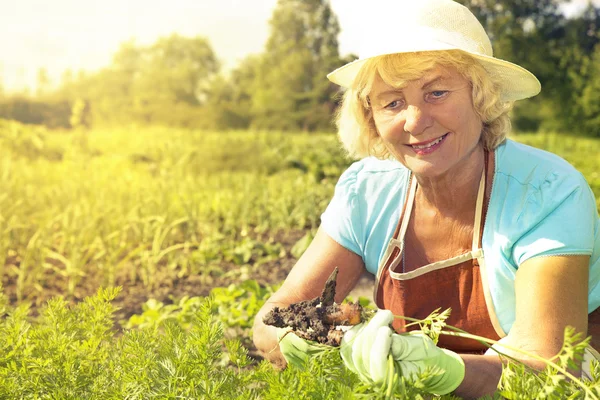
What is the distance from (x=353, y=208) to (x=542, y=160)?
2.05 ft

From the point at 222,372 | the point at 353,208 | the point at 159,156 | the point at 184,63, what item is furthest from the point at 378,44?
the point at 184,63

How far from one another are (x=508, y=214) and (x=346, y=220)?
536mm

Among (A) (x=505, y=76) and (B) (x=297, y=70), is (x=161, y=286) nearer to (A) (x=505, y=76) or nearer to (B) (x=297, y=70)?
(A) (x=505, y=76)

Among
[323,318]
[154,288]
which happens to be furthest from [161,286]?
[323,318]

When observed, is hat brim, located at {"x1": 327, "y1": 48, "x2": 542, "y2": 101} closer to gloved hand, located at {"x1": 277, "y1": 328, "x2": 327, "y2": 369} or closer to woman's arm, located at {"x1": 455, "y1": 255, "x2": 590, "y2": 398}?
woman's arm, located at {"x1": 455, "y1": 255, "x2": 590, "y2": 398}

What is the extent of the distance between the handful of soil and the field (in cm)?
174

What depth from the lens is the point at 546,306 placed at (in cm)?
183

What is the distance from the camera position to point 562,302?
183 centimetres

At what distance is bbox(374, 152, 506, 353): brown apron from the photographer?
218 centimetres

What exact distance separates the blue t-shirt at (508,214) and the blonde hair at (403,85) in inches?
2.7

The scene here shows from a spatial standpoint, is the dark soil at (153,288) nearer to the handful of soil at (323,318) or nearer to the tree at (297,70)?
the handful of soil at (323,318)

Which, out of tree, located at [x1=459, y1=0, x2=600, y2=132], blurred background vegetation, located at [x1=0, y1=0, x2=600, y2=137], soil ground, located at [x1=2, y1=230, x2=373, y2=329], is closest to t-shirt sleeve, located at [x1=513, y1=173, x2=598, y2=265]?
soil ground, located at [x1=2, y1=230, x2=373, y2=329]

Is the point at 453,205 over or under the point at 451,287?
over

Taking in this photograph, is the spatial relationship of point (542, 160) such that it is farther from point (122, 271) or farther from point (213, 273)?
point (122, 271)
